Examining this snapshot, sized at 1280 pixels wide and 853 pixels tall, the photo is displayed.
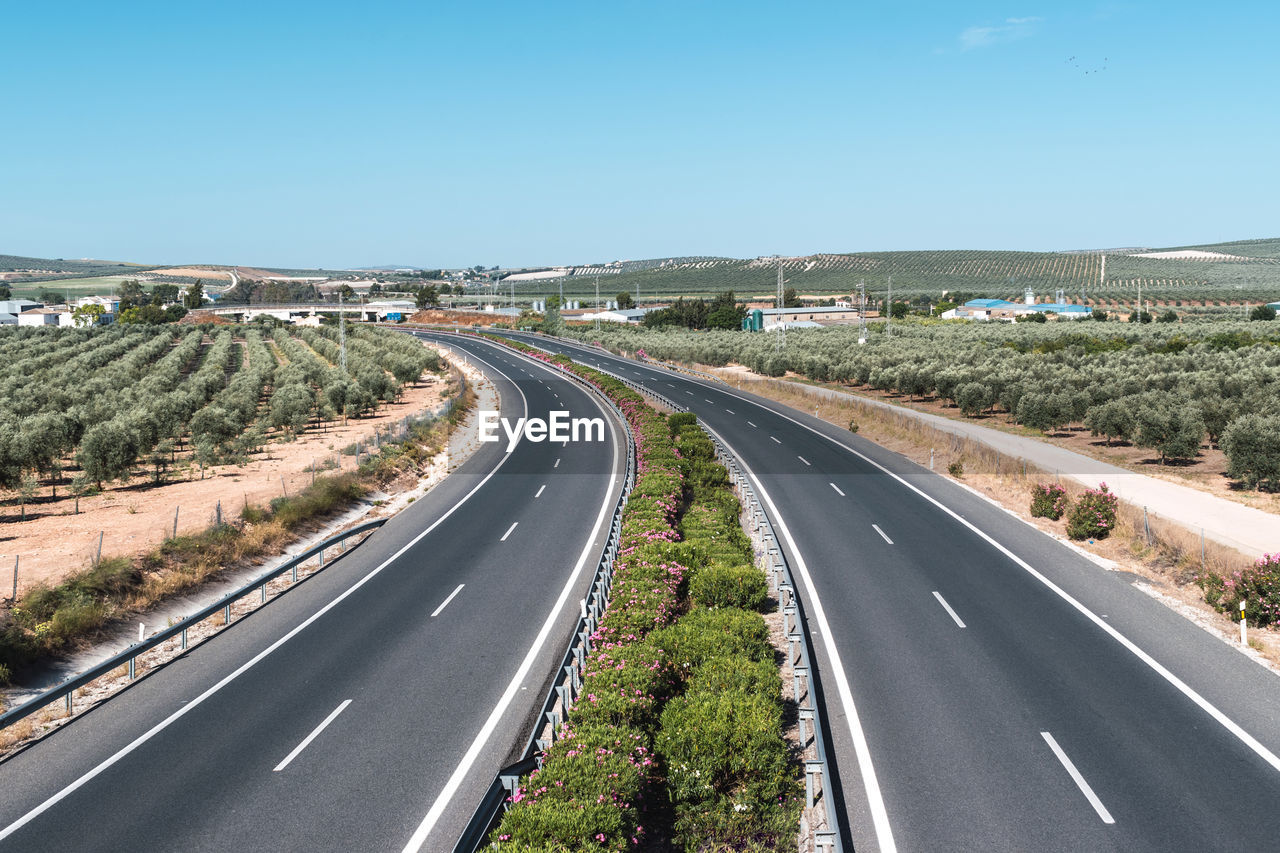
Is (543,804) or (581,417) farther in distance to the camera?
(581,417)

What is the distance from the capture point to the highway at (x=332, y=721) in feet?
33.8

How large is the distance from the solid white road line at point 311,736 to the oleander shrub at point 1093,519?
760 inches

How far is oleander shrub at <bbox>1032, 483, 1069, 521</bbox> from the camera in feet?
85.5

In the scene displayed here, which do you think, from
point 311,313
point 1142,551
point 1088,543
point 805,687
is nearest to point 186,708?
point 805,687

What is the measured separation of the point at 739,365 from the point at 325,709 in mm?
78514

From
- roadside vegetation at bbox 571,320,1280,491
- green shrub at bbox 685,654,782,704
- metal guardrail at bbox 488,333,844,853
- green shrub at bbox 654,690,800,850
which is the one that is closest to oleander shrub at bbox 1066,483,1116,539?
metal guardrail at bbox 488,333,844,853

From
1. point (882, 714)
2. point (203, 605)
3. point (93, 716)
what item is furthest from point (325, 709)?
point (882, 714)

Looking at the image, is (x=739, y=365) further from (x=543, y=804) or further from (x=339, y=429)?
(x=543, y=804)

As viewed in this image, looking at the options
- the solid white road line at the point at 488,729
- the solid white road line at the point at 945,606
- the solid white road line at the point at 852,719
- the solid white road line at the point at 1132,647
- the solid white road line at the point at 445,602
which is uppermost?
the solid white road line at the point at 1132,647

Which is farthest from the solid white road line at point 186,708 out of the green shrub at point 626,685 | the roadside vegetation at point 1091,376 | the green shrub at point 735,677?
the roadside vegetation at point 1091,376

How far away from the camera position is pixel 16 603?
1755 cm

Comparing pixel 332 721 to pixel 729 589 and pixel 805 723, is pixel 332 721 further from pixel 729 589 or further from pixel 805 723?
pixel 729 589

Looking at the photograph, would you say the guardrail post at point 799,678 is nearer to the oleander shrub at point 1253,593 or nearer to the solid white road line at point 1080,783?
the solid white road line at point 1080,783

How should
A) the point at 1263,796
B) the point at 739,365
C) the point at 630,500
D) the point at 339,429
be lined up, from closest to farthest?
the point at 1263,796 → the point at 630,500 → the point at 339,429 → the point at 739,365
